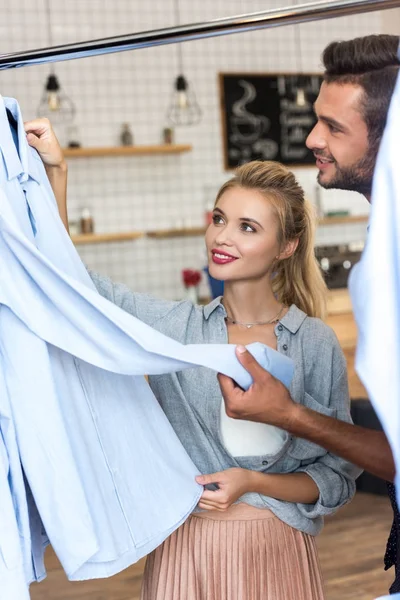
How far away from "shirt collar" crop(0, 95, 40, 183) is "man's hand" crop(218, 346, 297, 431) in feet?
1.75

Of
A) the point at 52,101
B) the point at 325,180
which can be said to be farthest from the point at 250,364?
the point at 52,101

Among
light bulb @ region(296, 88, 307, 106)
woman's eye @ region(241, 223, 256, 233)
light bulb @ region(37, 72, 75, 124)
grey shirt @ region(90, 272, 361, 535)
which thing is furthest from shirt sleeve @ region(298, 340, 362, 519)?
light bulb @ region(296, 88, 307, 106)

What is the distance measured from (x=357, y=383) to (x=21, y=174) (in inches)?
139

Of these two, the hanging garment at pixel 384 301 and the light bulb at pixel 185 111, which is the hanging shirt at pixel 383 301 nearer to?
the hanging garment at pixel 384 301

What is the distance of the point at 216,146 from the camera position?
23.2ft

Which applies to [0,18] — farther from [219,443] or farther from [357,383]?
[219,443]

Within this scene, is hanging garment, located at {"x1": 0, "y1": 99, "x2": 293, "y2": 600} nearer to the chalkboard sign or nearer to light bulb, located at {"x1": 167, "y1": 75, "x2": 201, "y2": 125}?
light bulb, located at {"x1": 167, "y1": 75, "x2": 201, "y2": 125}

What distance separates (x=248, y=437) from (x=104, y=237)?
448 cm

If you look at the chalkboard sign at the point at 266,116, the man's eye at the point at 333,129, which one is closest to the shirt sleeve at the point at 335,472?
the man's eye at the point at 333,129

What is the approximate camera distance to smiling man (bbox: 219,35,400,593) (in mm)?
1571

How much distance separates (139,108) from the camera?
22.0 feet

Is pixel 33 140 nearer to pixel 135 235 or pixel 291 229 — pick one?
pixel 291 229

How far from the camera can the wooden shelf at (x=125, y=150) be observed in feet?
20.8

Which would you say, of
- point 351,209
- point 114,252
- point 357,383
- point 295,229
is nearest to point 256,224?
point 295,229
